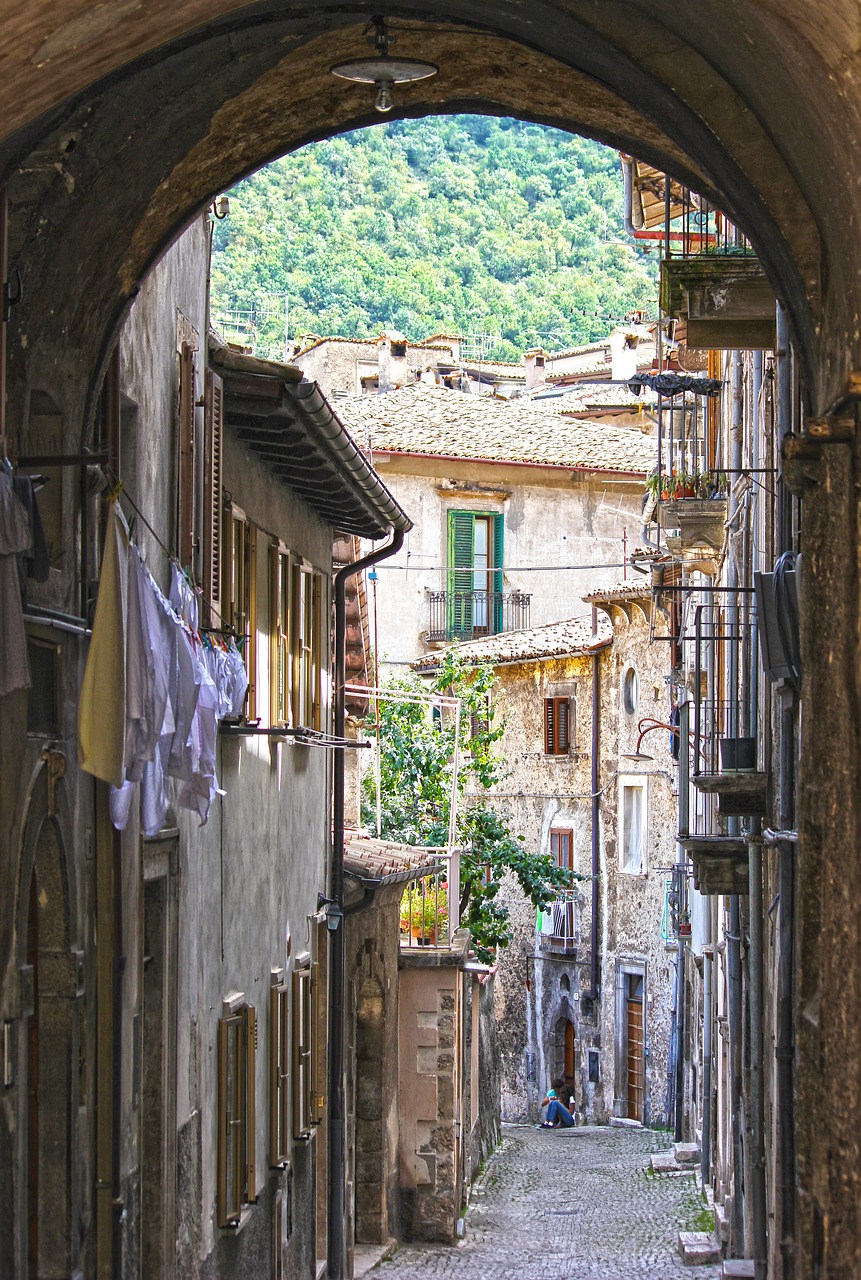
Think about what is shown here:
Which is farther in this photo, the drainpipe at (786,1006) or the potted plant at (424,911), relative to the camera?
the potted plant at (424,911)

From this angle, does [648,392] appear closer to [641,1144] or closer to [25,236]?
[641,1144]

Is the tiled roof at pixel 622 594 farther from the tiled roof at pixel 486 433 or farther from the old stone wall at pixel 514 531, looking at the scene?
the tiled roof at pixel 486 433

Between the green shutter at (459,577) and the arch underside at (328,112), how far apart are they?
31017mm

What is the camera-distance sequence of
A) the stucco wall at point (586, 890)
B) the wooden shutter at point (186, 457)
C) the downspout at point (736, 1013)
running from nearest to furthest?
1. the wooden shutter at point (186, 457)
2. the downspout at point (736, 1013)
3. the stucco wall at point (586, 890)

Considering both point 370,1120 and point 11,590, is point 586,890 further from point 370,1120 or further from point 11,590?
point 11,590

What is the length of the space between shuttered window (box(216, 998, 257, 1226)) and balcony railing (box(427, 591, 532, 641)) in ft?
89.1

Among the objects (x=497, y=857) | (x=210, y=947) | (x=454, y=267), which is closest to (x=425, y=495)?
(x=497, y=857)

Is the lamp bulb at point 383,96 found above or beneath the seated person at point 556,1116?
above

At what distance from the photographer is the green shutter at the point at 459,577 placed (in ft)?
135

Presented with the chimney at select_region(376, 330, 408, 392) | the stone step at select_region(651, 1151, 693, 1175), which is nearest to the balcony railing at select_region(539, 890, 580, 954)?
the stone step at select_region(651, 1151, 693, 1175)

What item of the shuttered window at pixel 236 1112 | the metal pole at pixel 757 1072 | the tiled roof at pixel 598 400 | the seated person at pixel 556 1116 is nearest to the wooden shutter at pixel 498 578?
the tiled roof at pixel 598 400

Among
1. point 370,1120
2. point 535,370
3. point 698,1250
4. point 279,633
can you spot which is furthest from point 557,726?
point 535,370

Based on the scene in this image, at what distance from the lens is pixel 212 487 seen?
12.2 m

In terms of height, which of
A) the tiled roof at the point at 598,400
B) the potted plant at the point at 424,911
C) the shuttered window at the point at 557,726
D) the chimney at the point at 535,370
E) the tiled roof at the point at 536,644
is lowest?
the potted plant at the point at 424,911
